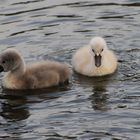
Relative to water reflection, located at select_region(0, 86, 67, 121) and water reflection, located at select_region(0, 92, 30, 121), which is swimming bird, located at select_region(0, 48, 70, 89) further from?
water reflection, located at select_region(0, 92, 30, 121)

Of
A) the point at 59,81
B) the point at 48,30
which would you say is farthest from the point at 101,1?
the point at 59,81

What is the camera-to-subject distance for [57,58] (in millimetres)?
12219

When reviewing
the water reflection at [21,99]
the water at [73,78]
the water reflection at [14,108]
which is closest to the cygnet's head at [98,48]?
the water at [73,78]

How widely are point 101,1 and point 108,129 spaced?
616cm

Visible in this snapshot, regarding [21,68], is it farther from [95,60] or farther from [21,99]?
[95,60]

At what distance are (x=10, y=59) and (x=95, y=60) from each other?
1.32m

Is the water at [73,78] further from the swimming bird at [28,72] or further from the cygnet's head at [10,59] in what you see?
the cygnet's head at [10,59]

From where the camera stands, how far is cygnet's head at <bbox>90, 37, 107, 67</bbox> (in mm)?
11391

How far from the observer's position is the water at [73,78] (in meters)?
9.38

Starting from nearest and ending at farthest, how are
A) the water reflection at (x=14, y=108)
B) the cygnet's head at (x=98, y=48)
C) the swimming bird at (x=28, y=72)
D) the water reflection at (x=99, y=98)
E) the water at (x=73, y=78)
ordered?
the water at (x=73, y=78), the water reflection at (x=14, y=108), the water reflection at (x=99, y=98), the swimming bird at (x=28, y=72), the cygnet's head at (x=98, y=48)

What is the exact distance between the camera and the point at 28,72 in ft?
36.1

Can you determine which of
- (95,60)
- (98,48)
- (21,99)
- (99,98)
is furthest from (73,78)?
(21,99)

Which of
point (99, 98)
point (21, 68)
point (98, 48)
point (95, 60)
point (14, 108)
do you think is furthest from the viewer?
point (95, 60)

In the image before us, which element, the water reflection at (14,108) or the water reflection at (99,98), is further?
the water reflection at (99,98)
